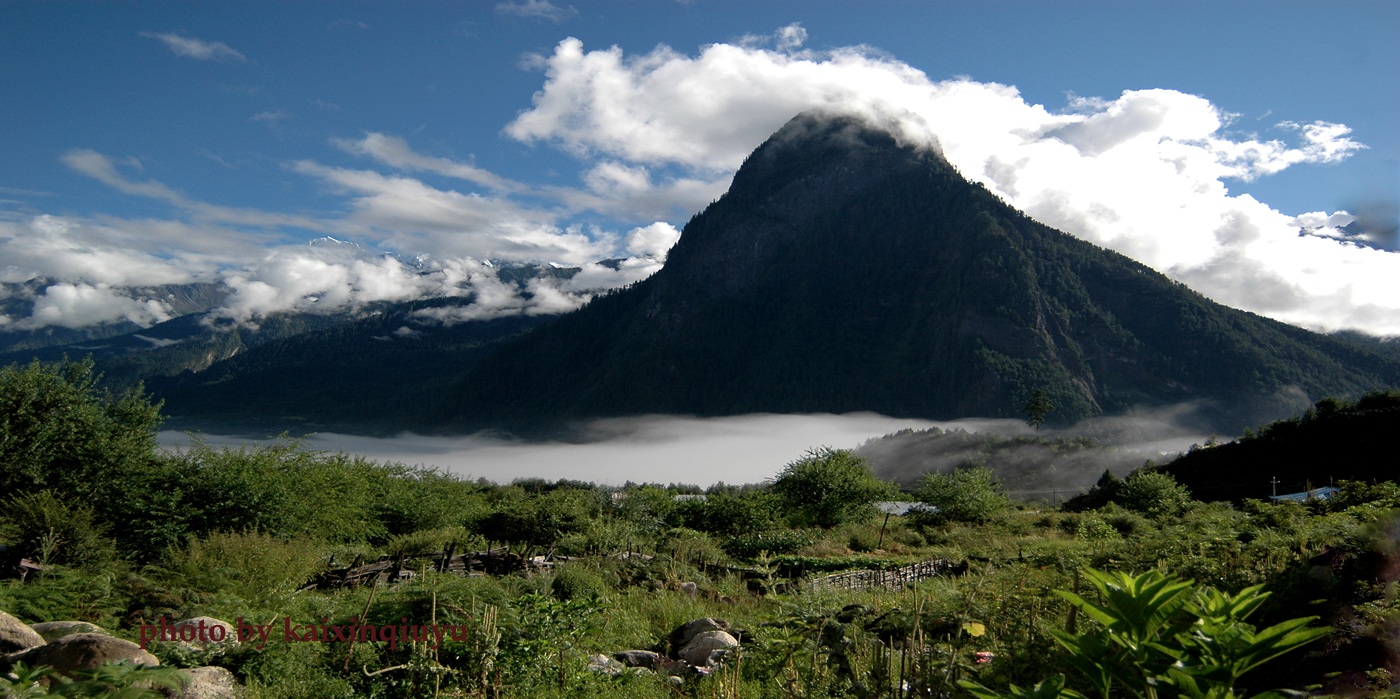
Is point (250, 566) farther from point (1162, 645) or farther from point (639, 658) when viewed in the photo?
point (1162, 645)

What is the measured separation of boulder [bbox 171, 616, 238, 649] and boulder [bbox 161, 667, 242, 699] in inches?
26.4

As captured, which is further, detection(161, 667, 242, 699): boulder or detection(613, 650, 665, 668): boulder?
detection(613, 650, 665, 668): boulder

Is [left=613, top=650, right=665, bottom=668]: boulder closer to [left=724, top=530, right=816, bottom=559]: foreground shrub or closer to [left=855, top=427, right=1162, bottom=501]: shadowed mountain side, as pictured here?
[left=724, top=530, right=816, bottom=559]: foreground shrub

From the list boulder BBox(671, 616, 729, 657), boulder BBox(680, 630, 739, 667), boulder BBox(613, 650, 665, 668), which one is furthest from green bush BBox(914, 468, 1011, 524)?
boulder BBox(613, 650, 665, 668)

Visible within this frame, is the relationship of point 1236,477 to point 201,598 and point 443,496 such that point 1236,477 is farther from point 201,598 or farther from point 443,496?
point 201,598

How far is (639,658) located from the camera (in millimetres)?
9188

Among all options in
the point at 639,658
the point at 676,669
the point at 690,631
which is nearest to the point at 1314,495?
the point at 690,631

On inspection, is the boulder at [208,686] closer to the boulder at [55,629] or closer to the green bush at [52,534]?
the boulder at [55,629]

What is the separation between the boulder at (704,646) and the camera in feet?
29.8

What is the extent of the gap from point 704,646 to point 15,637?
7408 millimetres

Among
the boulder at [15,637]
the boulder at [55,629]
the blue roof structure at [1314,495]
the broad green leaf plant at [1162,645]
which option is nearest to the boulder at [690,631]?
the boulder at [55,629]

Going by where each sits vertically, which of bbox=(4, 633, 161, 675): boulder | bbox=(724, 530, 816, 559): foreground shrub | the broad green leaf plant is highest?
the broad green leaf plant

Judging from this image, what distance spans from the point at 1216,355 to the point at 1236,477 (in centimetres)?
14619

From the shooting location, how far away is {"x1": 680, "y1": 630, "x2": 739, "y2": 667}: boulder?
9.09 m
